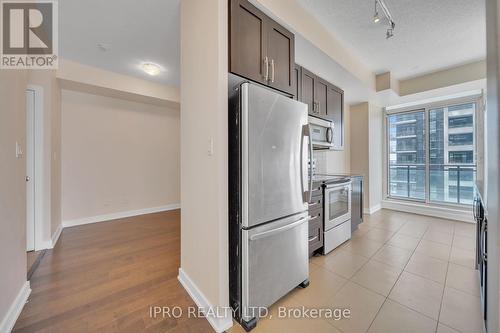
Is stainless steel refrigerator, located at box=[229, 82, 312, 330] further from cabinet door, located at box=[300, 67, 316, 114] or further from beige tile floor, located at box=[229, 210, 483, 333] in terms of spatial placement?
cabinet door, located at box=[300, 67, 316, 114]

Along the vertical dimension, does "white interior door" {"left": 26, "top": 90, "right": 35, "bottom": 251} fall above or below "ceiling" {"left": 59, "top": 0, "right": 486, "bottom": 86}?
below

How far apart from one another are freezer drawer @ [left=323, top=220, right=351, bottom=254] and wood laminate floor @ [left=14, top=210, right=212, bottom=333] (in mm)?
1667

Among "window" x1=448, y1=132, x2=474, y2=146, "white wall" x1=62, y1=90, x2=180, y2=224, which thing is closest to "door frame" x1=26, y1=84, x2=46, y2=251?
"white wall" x1=62, y1=90, x2=180, y2=224

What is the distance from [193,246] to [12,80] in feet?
6.29

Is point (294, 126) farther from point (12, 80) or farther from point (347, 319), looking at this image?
point (12, 80)

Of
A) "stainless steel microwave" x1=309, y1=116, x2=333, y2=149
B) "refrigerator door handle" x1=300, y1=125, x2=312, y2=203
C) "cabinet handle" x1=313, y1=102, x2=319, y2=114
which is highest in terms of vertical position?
"cabinet handle" x1=313, y1=102, x2=319, y2=114

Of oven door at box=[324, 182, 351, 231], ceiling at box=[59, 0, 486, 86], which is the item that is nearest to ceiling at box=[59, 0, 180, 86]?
ceiling at box=[59, 0, 486, 86]

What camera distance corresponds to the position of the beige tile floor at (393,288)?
4.60 feet

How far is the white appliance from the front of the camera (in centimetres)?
245

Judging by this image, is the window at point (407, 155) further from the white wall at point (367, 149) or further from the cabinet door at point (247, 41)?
the cabinet door at point (247, 41)

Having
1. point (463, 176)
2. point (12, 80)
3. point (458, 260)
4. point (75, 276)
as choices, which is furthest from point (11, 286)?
point (463, 176)

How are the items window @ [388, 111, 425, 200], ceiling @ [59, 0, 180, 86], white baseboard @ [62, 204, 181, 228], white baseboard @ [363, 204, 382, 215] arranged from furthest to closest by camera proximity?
1. window @ [388, 111, 425, 200]
2. white baseboard @ [363, 204, 382, 215]
3. white baseboard @ [62, 204, 181, 228]
4. ceiling @ [59, 0, 180, 86]

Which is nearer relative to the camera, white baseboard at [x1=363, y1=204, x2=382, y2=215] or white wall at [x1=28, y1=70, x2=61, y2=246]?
white wall at [x1=28, y1=70, x2=61, y2=246]

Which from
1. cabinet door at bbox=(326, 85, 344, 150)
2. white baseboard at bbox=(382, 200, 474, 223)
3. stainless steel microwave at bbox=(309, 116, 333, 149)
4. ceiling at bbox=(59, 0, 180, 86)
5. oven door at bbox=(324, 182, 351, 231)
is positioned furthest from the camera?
white baseboard at bbox=(382, 200, 474, 223)
